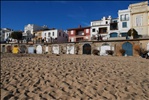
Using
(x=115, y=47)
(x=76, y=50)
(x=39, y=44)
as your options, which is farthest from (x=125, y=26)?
(x=39, y=44)

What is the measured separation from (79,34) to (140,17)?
20.8 m

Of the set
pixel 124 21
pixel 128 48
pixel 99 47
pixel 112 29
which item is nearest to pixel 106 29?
pixel 112 29

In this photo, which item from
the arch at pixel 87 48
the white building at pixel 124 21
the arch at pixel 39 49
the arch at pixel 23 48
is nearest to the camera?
the arch at pixel 87 48

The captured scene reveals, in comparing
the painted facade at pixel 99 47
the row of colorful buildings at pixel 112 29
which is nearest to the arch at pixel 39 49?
the painted facade at pixel 99 47

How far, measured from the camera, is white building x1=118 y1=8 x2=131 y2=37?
135ft

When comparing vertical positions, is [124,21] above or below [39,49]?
above

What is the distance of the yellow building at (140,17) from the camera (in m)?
37.7

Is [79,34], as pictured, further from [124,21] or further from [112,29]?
[124,21]

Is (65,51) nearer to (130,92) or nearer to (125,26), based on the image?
(125,26)

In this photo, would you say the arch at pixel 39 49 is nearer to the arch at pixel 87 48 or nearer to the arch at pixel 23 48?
the arch at pixel 23 48

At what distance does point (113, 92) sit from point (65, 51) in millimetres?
34036

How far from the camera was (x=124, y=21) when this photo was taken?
4175 centimetres

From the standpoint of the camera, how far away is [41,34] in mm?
58906

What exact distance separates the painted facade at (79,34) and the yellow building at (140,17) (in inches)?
604
